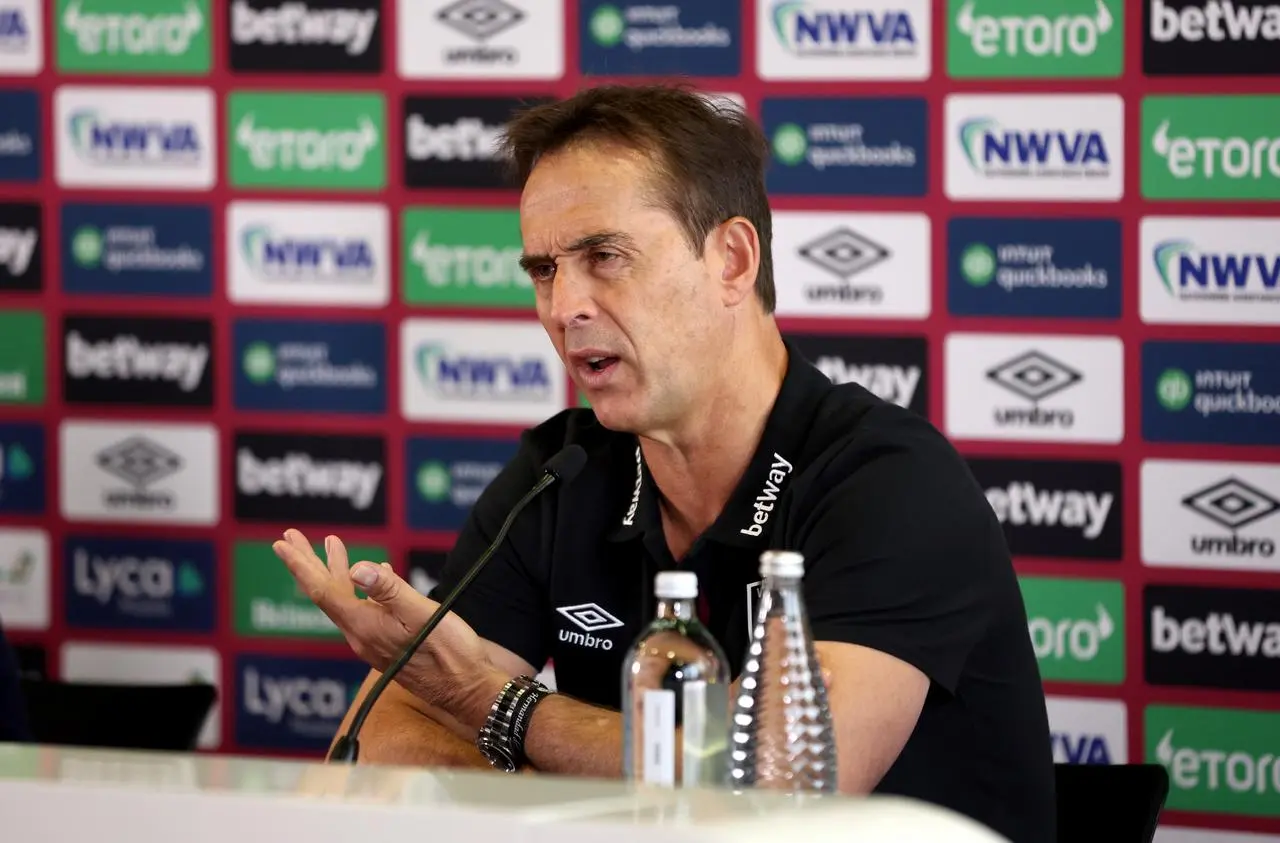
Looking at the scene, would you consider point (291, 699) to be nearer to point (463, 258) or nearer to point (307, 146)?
point (463, 258)

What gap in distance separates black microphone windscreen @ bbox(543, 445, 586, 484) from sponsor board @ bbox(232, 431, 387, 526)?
73.5 inches

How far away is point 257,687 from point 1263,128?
224cm

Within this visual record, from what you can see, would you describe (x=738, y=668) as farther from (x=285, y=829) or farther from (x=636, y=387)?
(x=285, y=829)

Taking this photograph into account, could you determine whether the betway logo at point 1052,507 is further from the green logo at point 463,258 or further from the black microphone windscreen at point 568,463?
the black microphone windscreen at point 568,463

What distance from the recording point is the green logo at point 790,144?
323 cm

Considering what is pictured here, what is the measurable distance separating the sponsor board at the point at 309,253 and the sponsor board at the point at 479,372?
137 mm

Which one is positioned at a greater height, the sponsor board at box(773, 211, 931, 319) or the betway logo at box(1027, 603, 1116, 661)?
the sponsor board at box(773, 211, 931, 319)

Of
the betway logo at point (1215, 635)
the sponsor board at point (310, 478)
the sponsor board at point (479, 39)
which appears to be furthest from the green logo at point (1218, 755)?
the sponsor board at point (479, 39)

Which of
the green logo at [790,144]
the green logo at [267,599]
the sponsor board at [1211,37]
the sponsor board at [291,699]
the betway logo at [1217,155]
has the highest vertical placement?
the sponsor board at [1211,37]

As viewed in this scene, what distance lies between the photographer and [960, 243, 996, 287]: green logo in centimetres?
314

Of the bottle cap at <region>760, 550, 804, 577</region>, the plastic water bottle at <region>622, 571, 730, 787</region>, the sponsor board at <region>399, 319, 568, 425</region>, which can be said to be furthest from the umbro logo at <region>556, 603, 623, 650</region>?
the sponsor board at <region>399, 319, 568, 425</region>

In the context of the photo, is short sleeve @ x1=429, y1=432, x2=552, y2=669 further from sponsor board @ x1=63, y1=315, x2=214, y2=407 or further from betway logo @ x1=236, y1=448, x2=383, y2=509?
sponsor board @ x1=63, y1=315, x2=214, y2=407

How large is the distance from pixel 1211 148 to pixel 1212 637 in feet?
2.82

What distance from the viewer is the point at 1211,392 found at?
10.0ft
